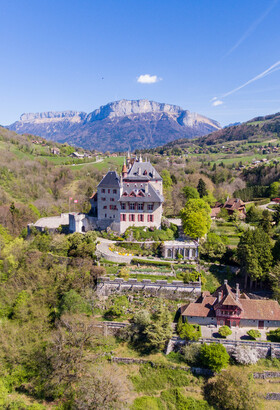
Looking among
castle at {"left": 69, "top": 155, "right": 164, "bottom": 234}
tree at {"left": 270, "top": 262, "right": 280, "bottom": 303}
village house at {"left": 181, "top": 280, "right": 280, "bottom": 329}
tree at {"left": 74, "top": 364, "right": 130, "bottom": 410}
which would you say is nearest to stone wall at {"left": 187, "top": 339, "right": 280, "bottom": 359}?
village house at {"left": 181, "top": 280, "right": 280, "bottom": 329}

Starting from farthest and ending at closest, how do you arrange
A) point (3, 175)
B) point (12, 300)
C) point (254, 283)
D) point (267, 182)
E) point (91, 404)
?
1. point (267, 182)
2. point (3, 175)
3. point (254, 283)
4. point (12, 300)
5. point (91, 404)

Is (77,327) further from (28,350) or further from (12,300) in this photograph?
(12,300)

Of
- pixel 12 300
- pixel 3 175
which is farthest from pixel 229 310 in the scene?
pixel 3 175

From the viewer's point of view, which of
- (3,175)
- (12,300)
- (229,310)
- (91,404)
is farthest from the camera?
(3,175)

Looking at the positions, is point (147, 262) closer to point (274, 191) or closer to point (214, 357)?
point (214, 357)

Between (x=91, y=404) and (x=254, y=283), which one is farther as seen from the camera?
(x=254, y=283)

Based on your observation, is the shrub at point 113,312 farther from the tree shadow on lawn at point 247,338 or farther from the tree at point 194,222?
the tree at point 194,222
